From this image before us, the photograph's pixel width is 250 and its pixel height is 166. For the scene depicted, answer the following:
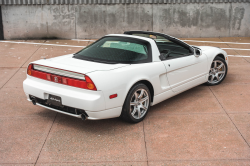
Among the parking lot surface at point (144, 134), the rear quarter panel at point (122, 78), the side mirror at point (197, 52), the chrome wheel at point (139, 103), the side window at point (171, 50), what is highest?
the side window at point (171, 50)

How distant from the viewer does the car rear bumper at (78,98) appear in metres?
4.32

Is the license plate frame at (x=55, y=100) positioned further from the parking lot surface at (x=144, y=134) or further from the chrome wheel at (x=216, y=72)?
the chrome wheel at (x=216, y=72)

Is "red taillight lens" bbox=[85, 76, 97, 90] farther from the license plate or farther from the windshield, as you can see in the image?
the windshield

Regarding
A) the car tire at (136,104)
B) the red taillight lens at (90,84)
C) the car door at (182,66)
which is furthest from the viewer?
the car door at (182,66)

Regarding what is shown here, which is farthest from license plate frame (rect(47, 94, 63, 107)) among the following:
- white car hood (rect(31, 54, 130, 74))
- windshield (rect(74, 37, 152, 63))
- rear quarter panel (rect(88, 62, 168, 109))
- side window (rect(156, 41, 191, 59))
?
side window (rect(156, 41, 191, 59))

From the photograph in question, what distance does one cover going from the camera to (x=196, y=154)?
13.5 feet

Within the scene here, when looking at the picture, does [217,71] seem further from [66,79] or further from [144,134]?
[66,79]

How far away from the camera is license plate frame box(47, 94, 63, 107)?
4542 mm

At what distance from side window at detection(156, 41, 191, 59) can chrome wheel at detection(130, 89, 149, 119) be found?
Answer: 882mm

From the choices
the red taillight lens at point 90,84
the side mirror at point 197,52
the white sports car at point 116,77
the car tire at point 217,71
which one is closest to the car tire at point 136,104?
the white sports car at point 116,77

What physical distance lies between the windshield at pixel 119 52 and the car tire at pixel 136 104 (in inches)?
18.8

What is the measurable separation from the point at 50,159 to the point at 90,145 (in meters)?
0.59

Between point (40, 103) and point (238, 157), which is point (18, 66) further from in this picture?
point (238, 157)

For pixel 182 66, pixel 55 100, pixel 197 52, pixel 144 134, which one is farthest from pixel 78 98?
pixel 197 52
